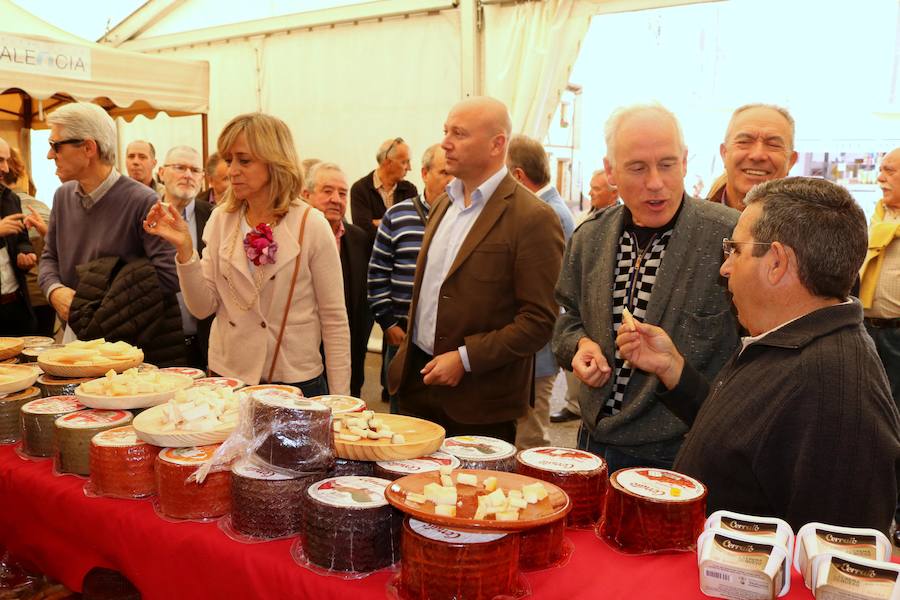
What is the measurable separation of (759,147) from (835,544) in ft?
4.78

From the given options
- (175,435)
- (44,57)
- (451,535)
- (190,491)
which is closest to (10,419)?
(175,435)

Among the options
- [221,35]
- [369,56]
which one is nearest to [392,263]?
[369,56]

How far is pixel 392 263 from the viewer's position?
354 cm

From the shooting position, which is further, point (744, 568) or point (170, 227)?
point (170, 227)

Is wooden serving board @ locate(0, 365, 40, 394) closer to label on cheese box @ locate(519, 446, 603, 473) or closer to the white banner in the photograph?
label on cheese box @ locate(519, 446, 603, 473)

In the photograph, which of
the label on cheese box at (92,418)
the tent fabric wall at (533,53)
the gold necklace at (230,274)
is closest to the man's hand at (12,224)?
the gold necklace at (230,274)

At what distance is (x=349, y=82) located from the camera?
6.83 meters

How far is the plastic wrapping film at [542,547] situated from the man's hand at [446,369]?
1.26m

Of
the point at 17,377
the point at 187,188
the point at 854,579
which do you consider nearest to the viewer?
the point at 854,579

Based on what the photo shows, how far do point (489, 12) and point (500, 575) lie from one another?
208 inches

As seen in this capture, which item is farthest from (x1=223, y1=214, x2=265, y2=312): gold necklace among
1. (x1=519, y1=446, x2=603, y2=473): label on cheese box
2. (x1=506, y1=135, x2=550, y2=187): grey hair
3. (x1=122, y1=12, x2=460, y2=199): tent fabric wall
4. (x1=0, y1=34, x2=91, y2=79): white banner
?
(x1=122, y1=12, x2=460, y2=199): tent fabric wall

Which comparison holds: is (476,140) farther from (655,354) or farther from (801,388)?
(801,388)

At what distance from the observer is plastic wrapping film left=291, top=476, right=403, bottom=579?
1212 millimetres

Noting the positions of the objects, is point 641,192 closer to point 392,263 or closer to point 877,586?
point 877,586
